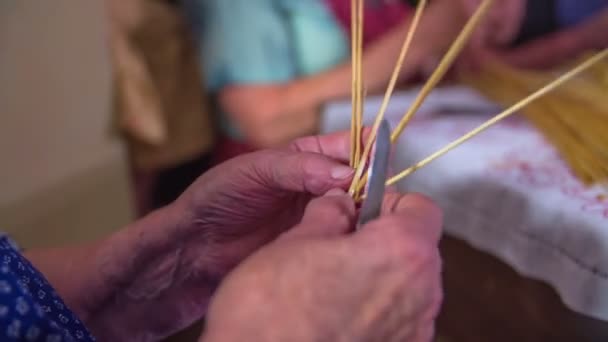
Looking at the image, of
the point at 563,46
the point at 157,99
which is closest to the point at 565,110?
the point at 563,46

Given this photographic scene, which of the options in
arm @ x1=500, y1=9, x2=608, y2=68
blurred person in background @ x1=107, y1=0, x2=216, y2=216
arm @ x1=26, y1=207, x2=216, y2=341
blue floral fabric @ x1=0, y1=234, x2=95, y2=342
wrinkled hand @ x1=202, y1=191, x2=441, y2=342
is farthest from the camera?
blurred person in background @ x1=107, y1=0, x2=216, y2=216

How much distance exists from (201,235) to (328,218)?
0.19 m

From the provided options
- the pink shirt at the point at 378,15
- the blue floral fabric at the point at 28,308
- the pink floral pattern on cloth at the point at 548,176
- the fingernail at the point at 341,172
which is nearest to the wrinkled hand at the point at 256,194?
the fingernail at the point at 341,172

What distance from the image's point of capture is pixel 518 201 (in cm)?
59

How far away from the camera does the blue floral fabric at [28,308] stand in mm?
446

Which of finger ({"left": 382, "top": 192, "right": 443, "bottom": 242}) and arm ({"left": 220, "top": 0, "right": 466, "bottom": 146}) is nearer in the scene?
finger ({"left": 382, "top": 192, "right": 443, "bottom": 242})

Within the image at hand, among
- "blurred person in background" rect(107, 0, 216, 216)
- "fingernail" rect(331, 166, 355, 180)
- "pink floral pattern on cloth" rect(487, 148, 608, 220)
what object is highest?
"fingernail" rect(331, 166, 355, 180)

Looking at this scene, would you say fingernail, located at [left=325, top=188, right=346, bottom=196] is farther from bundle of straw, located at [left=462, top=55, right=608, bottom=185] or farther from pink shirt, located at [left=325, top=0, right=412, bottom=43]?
pink shirt, located at [left=325, top=0, right=412, bottom=43]

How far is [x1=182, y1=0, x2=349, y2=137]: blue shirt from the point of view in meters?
1.03

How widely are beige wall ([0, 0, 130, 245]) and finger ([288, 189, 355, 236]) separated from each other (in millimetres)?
817

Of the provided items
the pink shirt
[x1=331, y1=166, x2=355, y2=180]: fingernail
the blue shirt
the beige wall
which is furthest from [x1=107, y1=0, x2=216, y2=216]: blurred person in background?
[x1=331, y1=166, x2=355, y2=180]: fingernail

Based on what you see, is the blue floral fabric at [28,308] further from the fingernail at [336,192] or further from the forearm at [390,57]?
the forearm at [390,57]

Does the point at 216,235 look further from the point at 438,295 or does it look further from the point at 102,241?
the point at 438,295

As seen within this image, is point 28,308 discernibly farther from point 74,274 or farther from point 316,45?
point 316,45
